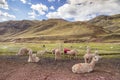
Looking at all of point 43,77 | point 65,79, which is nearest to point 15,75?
point 43,77

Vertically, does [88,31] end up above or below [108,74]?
above

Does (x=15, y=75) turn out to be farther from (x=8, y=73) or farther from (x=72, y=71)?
(x=72, y=71)

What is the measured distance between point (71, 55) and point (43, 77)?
13846 millimetres

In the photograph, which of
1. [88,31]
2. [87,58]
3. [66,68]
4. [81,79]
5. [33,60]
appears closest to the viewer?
[81,79]

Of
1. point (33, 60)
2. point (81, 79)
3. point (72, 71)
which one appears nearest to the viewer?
point (81, 79)

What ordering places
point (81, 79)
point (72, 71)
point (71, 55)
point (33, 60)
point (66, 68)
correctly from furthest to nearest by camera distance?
point (71, 55), point (33, 60), point (66, 68), point (72, 71), point (81, 79)

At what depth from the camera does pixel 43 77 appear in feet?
66.9

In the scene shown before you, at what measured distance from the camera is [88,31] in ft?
649

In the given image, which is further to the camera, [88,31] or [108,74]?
[88,31]

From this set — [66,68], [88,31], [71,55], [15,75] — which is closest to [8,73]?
[15,75]

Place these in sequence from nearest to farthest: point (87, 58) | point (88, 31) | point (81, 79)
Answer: point (81, 79) → point (87, 58) → point (88, 31)

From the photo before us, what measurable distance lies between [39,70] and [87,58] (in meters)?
6.74

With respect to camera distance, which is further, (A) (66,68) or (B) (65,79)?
(A) (66,68)

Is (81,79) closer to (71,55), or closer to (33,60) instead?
(33,60)
